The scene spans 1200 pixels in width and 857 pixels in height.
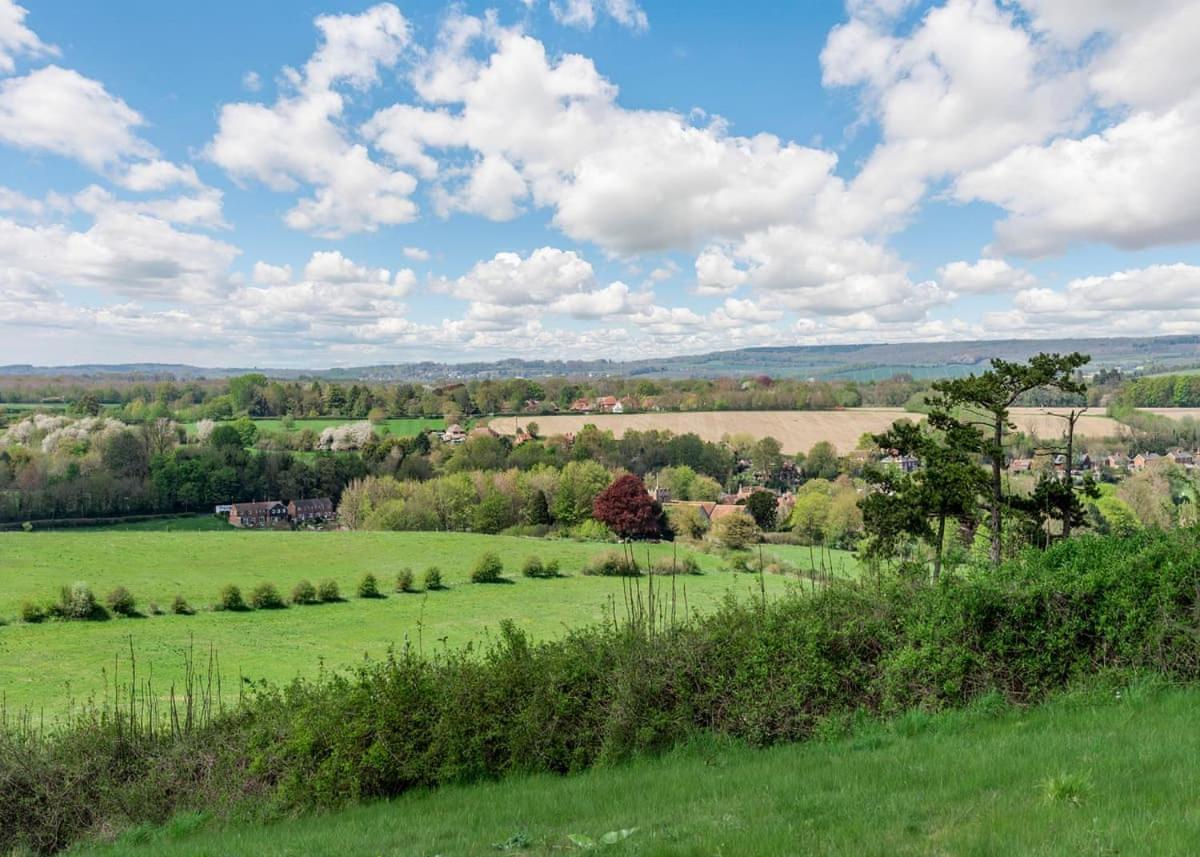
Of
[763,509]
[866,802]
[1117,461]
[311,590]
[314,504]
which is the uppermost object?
[866,802]

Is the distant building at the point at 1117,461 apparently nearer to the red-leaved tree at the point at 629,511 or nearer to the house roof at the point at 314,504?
the red-leaved tree at the point at 629,511

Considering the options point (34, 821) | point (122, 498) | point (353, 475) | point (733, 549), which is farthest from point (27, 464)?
point (34, 821)

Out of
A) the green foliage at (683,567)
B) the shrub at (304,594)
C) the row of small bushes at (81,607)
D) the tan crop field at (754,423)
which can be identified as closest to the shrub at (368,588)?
the shrub at (304,594)

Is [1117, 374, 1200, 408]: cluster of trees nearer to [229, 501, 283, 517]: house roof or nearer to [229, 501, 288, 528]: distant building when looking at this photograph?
[229, 501, 288, 528]: distant building

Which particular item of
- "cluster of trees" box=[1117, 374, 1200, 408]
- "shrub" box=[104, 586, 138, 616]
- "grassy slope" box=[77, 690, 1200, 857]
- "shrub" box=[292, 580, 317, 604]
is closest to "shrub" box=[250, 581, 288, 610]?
"shrub" box=[292, 580, 317, 604]

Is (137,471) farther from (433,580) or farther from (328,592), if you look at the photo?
(433,580)

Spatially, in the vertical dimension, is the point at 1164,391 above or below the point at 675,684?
above

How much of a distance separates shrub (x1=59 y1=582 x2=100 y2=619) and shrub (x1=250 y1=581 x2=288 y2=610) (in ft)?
24.6

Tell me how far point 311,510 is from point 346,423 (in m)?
30.7

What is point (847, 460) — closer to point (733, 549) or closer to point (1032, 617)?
point (733, 549)

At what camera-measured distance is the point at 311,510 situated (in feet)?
292

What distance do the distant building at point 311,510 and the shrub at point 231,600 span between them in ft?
159

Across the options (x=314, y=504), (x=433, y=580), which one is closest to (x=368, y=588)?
(x=433, y=580)

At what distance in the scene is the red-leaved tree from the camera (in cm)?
6975
